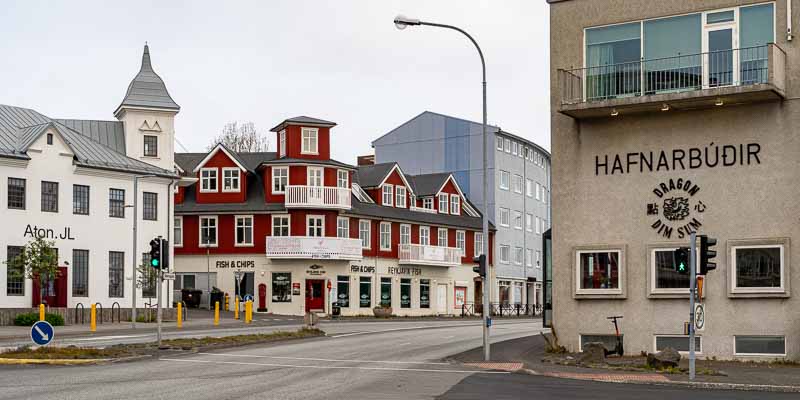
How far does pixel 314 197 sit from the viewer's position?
6656cm

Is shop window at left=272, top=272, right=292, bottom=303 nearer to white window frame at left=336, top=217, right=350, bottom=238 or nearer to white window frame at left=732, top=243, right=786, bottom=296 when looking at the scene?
white window frame at left=336, top=217, right=350, bottom=238

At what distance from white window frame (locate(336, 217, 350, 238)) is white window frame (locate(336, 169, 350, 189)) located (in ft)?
7.16

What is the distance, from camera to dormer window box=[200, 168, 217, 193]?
68.4 m

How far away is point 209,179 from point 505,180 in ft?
85.1

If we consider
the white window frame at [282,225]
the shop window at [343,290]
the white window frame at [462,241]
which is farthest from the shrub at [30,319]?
the white window frame at [462,241]

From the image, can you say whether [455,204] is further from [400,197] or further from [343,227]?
[343,227]

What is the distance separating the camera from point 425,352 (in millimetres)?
31188

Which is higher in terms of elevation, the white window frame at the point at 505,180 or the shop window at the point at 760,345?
the white window frame at the point at 505,180

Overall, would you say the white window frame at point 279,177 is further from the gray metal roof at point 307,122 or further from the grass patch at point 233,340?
the grass patch at point 233,340

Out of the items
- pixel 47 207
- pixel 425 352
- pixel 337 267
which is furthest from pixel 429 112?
pixel 425 352

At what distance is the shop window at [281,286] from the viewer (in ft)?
219

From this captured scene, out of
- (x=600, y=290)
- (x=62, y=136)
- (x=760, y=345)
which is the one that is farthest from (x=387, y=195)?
(x=760, y=345)

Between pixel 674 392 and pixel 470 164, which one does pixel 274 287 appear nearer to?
pixel 470 164

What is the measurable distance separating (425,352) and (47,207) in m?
27.5
